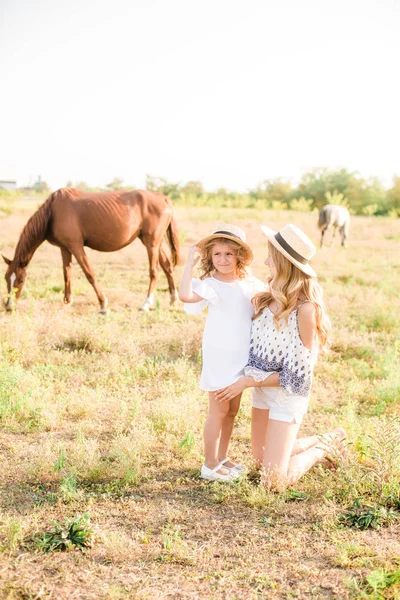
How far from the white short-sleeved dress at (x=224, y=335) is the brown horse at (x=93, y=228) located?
4.52m

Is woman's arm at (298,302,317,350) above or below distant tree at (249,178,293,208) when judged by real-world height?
below

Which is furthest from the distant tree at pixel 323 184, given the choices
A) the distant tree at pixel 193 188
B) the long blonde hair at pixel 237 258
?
the long blonde hair at pixel 237 258

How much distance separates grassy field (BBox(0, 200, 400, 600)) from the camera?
262 centimetres

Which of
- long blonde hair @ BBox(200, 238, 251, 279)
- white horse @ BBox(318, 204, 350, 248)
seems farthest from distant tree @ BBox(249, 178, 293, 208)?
long blonde hair @ BBox(200, 238, 251, 279)

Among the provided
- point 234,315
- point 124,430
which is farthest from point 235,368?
point 124,430

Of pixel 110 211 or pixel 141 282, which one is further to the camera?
pixel 141 282

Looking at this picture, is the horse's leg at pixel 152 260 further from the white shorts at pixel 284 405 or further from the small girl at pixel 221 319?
the white shorts at pixel 284 405

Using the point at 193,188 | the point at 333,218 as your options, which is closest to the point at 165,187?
the point at 193,188

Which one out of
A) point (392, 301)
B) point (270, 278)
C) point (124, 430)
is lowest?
point (124, 430)

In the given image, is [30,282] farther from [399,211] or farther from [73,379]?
[399,211]

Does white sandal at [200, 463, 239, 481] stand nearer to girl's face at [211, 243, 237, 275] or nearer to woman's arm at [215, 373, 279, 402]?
woman's arm at [215, 373, 279, 402]

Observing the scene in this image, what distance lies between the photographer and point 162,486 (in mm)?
3537

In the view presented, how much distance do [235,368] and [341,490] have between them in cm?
97

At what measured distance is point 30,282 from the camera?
10000mm
